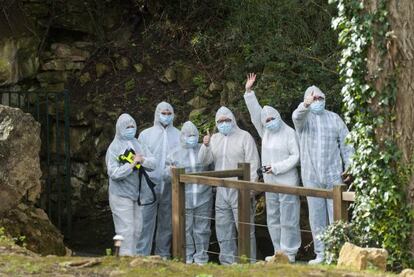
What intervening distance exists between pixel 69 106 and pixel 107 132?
0.73m

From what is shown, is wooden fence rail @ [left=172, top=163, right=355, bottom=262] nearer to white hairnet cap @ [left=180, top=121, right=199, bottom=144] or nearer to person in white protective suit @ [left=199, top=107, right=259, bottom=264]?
person in white protective suit @ [left=199, top=107, right=259, bottom=264]

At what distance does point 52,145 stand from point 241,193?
5388 mm

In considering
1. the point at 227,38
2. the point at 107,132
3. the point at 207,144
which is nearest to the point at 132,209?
the point at 207,144

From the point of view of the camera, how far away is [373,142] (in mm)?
8633

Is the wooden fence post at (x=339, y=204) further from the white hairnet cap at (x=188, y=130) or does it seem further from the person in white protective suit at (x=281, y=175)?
the white hairnet cap at (x=188, y=130)

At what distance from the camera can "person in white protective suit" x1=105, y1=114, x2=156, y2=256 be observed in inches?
445

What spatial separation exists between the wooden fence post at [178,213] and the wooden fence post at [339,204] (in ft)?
7.21

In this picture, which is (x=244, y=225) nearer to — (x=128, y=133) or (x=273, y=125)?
(x=273, y=125)

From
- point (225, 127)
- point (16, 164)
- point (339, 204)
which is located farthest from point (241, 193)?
point (16, 164)

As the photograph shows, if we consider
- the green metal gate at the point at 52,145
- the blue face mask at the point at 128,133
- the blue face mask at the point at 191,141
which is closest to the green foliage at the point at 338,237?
the blue face mask at the point at 191,141

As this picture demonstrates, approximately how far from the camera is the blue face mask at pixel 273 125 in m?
10.9

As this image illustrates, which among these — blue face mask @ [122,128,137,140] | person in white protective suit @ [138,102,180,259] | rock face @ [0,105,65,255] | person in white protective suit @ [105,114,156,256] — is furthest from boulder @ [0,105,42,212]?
person in white protective suit @ [138,102,180,259]

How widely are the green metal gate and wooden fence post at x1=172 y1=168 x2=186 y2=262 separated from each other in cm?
361

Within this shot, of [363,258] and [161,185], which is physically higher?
[161,185]
